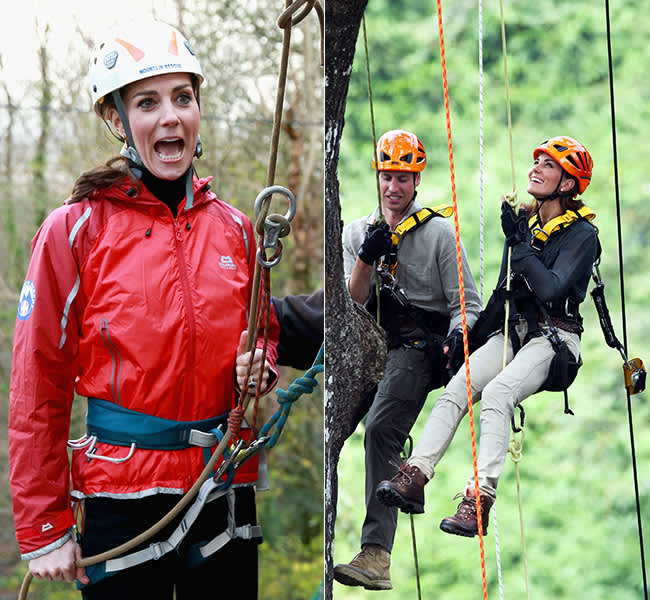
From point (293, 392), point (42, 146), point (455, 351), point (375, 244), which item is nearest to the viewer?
point (455, 351)

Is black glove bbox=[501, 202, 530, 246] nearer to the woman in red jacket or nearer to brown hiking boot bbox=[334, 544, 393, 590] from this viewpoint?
the woman in red jacket

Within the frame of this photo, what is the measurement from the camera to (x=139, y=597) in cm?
207

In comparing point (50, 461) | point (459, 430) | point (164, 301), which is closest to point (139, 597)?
point (50, 461)

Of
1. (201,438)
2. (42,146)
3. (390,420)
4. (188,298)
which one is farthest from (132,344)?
(42,146)

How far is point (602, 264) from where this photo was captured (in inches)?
76.5

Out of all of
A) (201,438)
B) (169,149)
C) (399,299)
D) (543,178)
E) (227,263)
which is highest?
(169,149)

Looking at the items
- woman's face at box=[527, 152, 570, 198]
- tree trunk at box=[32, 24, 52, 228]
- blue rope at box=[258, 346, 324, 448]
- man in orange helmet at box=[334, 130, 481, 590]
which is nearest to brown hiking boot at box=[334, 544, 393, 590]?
man in orange helmet at box=[334, 130, 481, 590]

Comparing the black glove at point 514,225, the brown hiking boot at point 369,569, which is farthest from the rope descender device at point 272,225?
the brown hiking boot at point 369,569

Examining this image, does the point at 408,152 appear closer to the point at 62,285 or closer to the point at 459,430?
the point at 459,430

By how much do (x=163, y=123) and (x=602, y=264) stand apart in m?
1.00

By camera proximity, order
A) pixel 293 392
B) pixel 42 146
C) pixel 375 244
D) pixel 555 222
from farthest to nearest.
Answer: pixel 42 146 < pixel 293 392 < pixel 375 244 < pixel 555 222

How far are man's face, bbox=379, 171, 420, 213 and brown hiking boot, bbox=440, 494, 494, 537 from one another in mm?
660

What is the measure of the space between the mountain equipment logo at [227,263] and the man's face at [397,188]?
0.38 metres

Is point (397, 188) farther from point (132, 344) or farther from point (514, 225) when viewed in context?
point (132, 344)
